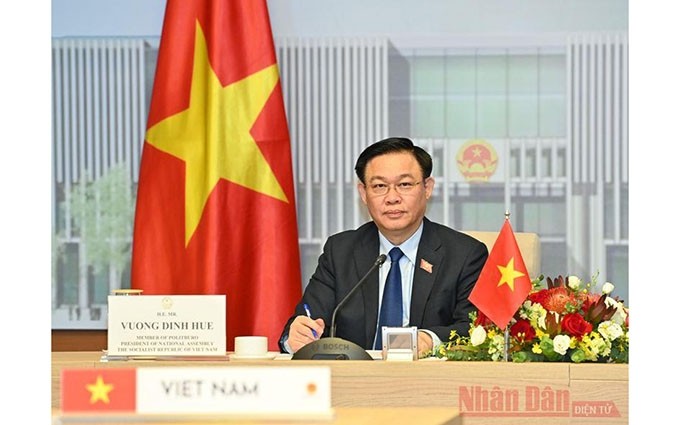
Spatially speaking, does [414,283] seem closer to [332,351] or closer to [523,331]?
[332,351]

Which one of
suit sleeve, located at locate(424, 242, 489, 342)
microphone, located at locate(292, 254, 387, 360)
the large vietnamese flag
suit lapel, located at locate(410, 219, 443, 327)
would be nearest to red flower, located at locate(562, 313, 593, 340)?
microphone, located at locate(292, 254, 387, 360)

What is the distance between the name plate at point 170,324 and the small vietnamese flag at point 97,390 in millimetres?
1820

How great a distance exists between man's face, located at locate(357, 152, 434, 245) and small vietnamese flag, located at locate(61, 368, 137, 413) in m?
2.91

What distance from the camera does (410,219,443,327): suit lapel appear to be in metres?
4.02

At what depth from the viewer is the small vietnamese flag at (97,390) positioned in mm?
1255

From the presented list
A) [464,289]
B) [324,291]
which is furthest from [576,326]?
[324,291]

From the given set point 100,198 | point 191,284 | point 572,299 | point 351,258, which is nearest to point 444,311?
point 351,258

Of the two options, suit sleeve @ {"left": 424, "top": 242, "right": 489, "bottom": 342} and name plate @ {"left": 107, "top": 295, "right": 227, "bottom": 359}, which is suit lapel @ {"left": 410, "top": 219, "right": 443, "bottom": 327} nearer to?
suit sleeve @ {"left": 424, "top": 242, "right": 489, "bottom": 342}

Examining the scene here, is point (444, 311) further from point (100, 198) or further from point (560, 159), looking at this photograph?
point (100, 198)

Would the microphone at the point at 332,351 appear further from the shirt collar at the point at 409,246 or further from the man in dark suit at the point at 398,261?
the shirt collar at the point at 409,246

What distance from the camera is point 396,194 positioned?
418 centimetres

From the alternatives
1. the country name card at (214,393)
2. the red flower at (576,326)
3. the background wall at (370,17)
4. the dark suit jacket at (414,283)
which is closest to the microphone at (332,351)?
the red flower at (576,326)

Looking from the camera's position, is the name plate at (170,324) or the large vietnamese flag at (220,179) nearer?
the name plate at (170,324)

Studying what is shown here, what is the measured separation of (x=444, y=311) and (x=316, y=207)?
1.82 metres
